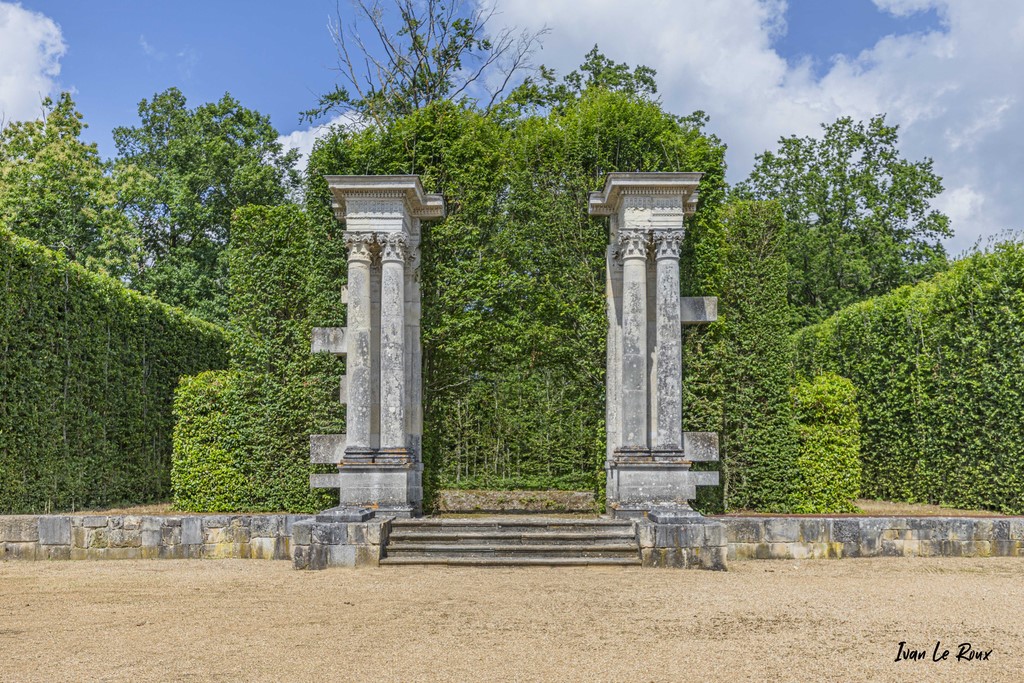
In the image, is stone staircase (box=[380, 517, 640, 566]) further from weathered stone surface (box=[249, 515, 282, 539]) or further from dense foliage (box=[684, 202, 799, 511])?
dense foliage (box=[684, 202, 799, 511])

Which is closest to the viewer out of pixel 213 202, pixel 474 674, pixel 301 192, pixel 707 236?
pixel 474 674

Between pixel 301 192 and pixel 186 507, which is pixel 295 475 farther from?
pixel 301 192

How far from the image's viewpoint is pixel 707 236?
43.4 ft

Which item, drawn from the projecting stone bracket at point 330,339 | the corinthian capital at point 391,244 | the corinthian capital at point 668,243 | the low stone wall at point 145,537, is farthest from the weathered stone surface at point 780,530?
the projecting stone bracket at point 330,339

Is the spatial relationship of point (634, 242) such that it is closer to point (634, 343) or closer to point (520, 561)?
point (634, 343)

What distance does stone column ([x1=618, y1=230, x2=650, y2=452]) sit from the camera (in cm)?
1162

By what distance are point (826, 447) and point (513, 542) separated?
6237 millimetres

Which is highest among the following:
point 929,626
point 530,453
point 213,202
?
point 213,202

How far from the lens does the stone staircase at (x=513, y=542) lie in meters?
9.81

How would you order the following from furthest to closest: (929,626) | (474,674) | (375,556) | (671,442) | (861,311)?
(861,311), (671,442), (375,556), (929,626), (474,674)

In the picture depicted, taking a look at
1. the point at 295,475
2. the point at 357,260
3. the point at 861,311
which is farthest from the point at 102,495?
the point at 861,311

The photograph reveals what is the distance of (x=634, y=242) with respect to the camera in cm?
1173

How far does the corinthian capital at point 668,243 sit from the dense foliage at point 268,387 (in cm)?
522

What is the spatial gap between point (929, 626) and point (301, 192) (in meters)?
24.2
